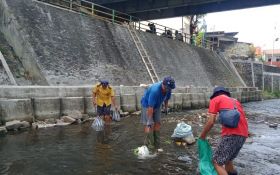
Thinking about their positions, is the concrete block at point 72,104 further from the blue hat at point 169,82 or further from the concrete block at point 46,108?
the blue hat at point 169,82

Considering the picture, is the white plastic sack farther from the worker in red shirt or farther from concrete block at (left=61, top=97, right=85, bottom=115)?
concrete block at (left=61, top=97, right=85, bottom=115)

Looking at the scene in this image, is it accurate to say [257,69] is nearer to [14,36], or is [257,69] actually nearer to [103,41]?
[103,41]

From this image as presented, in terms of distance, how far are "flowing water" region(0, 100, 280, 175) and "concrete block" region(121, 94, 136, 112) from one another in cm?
460

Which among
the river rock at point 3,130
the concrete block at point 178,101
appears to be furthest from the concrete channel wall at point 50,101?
the concrete block at point 178,101

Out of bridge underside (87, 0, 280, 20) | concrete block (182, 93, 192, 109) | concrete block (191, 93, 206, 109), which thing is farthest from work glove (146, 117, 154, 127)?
bridge underside (87, 0, 280, 20)

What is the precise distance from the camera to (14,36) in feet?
59.2

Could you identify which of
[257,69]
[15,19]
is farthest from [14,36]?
[257,69]

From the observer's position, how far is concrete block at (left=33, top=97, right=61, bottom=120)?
12.8 meters

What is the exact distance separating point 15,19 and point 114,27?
922 centimetres

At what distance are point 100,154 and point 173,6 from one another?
24.2 metres

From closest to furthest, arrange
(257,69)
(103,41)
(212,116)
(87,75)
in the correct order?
(212,116) < (87,75) < (103,41) < (257,69)

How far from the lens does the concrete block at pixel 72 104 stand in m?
13.9

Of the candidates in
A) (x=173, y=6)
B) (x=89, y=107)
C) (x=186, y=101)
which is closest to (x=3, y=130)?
(x=89, y=107)

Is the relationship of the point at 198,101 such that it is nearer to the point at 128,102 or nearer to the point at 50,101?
the point at 128,102
